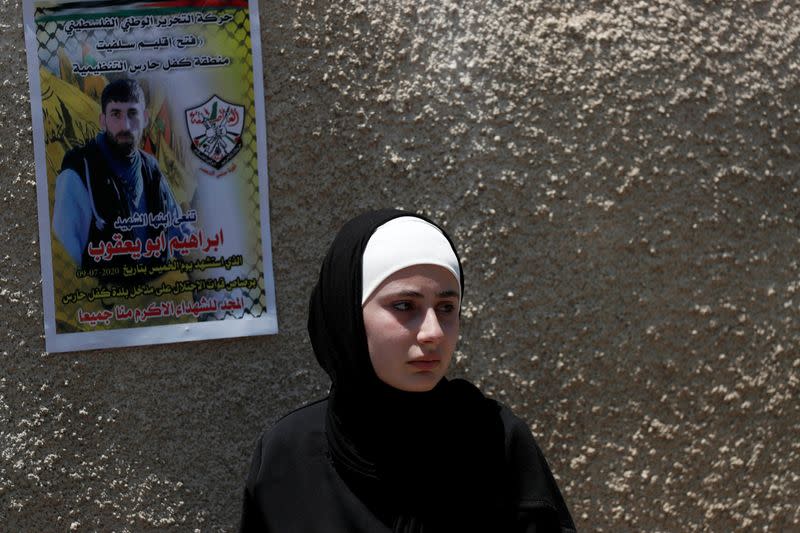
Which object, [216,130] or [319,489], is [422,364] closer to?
[319,489]

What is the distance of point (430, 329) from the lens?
1.82 metres

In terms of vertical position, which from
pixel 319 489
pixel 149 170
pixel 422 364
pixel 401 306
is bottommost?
pixel 319 489

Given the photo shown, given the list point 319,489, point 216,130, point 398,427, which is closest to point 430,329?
point 398,427

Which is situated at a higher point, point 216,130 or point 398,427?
point 216,130

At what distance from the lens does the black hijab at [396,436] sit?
187 centimetres

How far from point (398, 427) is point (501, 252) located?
26.2 inches

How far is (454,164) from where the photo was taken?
95.3 inches

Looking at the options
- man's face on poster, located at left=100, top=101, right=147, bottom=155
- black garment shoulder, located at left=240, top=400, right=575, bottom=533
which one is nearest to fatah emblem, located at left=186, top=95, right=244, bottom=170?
man's face on poster, located at left=100, top=101, right=147, bottom=155

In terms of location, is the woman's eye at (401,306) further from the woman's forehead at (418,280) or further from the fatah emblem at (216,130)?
the fatah emblem at (216,130)

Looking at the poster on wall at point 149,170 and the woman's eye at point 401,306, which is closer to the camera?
the woman's eye at point 401,306

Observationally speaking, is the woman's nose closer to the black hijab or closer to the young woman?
the young woman

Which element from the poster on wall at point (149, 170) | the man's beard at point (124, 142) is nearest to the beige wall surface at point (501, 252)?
the poster on wall at point (149, 170)

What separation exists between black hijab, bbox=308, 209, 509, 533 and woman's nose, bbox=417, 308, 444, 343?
114mm

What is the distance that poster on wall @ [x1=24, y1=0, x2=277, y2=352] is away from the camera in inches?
94.2
